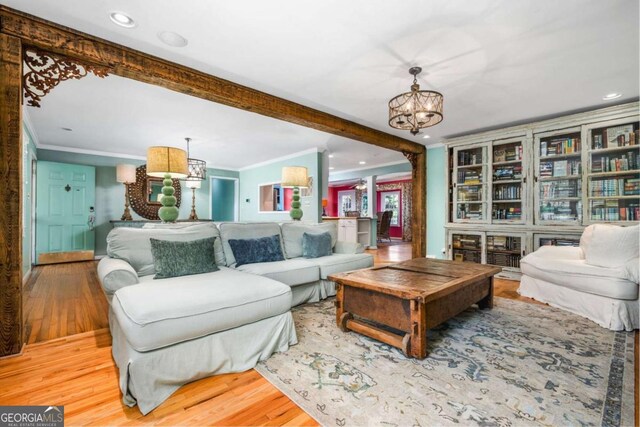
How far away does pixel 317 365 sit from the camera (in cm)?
180

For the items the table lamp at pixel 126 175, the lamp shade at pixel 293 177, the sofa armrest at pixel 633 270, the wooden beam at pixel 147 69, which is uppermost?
the wooden beam at pixel 147 69

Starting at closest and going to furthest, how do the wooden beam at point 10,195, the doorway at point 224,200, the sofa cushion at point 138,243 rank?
the wooden beam at point 10,195 < the sofa cushion at point 138,243 < the doorway at point 224,200

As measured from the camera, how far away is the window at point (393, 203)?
39.0ft

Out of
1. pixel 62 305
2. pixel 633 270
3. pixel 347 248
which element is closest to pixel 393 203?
pixel 347 248

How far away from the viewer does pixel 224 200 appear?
941cm

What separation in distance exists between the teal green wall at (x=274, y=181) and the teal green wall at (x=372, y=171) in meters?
2.71

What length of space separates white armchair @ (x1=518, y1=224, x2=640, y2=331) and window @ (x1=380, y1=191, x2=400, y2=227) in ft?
28.5

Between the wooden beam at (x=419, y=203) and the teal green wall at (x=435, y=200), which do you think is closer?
the teal green wall at (x=435, y=200)

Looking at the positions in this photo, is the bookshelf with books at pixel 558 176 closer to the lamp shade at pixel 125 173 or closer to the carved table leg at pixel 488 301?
the carved table leg at pixel 488 301

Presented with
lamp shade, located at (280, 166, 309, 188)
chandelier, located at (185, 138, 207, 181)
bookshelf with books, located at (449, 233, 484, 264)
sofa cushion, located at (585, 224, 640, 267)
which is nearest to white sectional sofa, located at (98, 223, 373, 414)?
lamp shade, located at (280, 166, 309, 188)

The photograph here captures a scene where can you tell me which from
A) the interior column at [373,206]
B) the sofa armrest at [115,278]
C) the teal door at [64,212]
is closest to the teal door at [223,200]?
the teal door at [64,212]

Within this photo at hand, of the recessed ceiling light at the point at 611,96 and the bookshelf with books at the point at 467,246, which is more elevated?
the recessed ceiling light at the point at 611,96

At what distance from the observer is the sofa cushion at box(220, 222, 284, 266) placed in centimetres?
286

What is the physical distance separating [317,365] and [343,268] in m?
1.49
